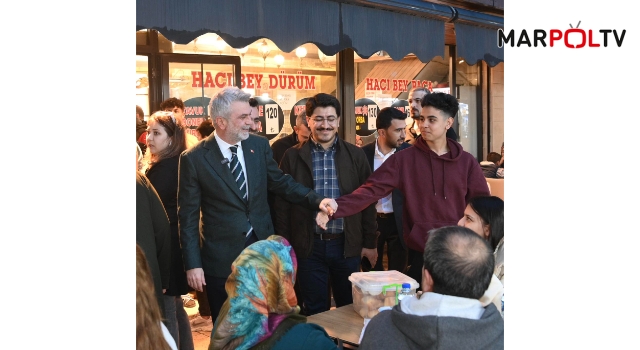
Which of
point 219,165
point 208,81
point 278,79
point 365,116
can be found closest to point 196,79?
point 208,81

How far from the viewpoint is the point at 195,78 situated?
7613mm

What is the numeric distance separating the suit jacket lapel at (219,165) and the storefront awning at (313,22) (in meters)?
0.61

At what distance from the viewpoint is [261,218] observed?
13.3ft

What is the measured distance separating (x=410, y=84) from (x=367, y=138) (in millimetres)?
1443

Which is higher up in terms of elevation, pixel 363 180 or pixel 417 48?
pixel 417 48

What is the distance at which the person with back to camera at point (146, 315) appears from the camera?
79.7 inches

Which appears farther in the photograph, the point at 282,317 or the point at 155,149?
the point at 155,149

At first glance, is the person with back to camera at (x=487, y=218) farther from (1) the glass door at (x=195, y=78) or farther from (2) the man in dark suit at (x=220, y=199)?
(1) the glass door at (x=195, y=78)

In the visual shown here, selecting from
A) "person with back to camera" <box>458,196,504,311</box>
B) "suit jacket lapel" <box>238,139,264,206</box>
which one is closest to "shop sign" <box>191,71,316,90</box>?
"suit jacket lapel" <box>238,139,264,206</box>

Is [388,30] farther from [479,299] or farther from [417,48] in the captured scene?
[479,299]
